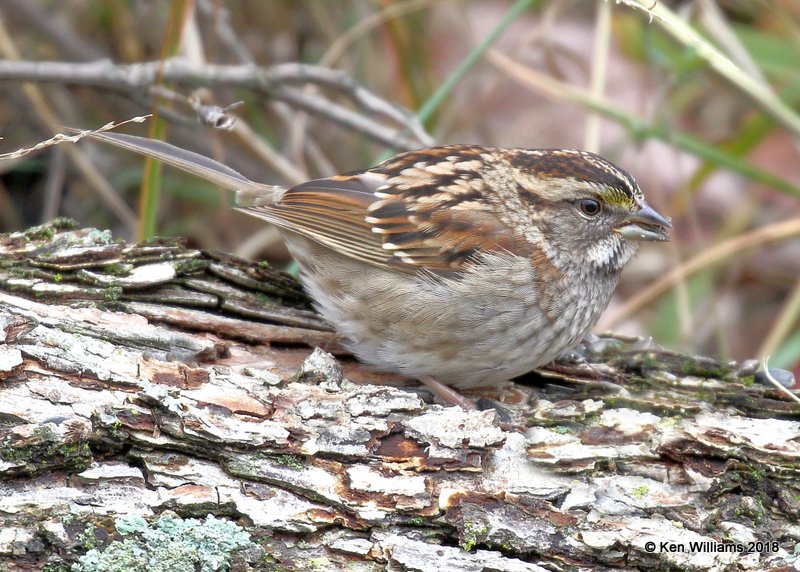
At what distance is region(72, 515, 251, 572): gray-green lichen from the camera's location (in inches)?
91.0

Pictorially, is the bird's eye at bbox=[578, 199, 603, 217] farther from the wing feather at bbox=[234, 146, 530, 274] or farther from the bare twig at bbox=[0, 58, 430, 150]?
the bare twig at bbox=[0, 58, 430, 150]

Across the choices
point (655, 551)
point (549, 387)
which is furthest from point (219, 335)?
point (655, 551)

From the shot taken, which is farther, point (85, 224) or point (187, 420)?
point (85, 224)

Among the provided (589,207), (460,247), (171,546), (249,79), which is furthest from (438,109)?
(171,546)

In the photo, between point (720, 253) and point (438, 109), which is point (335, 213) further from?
point (438, 109)

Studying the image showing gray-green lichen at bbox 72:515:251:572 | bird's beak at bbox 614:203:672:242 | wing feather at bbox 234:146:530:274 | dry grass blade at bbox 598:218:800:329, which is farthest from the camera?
dry grass blade at bbox 598:218:800:329

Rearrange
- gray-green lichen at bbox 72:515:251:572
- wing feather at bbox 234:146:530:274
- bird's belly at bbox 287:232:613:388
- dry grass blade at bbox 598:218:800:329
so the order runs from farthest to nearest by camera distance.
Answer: dry grass blade at bbox 598:218:800:329
wing feather at bbox 234:146:530:274
bird's belly at bbox 287:232:613:388
gray-green lichen at bbox 72:515:251:572

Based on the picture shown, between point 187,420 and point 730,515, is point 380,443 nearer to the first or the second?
point 187,420

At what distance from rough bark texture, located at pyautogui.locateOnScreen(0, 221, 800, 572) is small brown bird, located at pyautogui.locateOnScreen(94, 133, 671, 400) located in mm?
237

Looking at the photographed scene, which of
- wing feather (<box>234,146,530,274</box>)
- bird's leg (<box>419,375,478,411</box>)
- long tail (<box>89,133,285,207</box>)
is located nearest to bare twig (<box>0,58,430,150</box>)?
long tail (<box>89,133,285,207</box>)

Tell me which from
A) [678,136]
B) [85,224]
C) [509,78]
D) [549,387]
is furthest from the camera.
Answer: [509,78]

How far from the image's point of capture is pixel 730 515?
259 cm

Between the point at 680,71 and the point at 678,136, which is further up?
the point at 680,71

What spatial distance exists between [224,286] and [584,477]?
4.23ft
